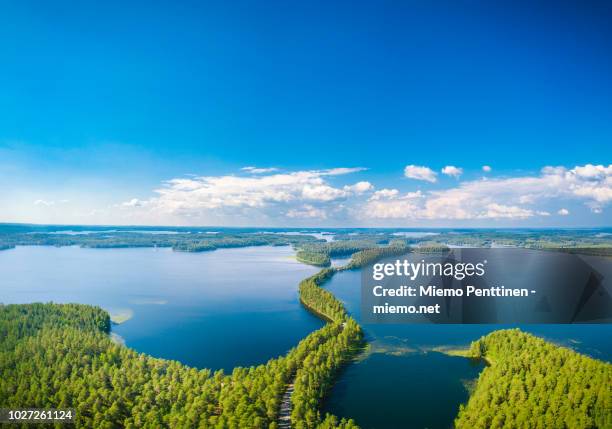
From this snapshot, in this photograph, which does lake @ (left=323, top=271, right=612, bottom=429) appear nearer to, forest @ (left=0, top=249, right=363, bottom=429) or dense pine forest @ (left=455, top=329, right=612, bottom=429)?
forest @ (left=0, top=249, right=363, bottom=429)

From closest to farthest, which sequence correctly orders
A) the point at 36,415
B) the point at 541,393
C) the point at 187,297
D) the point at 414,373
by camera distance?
the point at 36,415
the point at 541,393
the point at 414,373
the point at 187,297

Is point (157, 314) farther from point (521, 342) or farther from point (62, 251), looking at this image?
point (62, 251)

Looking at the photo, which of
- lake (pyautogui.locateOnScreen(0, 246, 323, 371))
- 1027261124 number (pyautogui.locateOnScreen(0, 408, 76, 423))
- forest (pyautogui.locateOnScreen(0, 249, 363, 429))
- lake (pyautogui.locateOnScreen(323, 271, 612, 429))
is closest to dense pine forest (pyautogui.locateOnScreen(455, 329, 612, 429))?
lake (pyautogui.locateOnScreen(323, 271, 612, 429))

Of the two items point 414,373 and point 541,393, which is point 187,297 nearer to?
point 414,373

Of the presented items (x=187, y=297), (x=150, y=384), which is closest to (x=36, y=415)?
(x=150, y=384)

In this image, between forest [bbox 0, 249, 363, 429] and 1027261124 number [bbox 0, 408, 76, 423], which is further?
forest [bbox 0, 249, 363, 429]

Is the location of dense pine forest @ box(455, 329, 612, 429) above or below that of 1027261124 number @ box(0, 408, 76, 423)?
above
